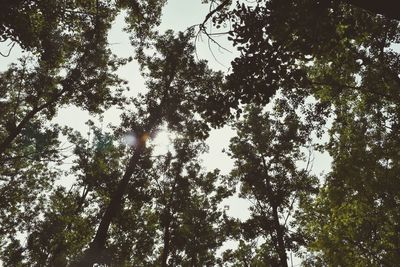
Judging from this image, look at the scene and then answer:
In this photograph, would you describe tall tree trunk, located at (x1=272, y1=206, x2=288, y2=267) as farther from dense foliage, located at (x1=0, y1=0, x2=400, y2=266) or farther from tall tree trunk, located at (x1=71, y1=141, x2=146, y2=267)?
tall tree trunk, located at (x1=71, y1=141, x2=146, y2=267)

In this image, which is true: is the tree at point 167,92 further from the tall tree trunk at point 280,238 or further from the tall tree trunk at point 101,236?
the tall tree trunk at point 280,238

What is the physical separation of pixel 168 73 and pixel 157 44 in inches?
72.8

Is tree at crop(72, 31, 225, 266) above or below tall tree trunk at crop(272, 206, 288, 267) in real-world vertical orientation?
above

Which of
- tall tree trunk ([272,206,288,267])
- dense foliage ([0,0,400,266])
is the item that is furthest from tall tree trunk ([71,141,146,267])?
tall tree trunk ([272,206,288,267])

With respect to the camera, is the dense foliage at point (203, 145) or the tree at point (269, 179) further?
the tree at point (269, 179)

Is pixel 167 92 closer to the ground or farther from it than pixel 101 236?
farther from it

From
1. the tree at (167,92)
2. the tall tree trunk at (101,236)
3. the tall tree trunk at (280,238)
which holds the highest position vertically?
the tree at (167,92)

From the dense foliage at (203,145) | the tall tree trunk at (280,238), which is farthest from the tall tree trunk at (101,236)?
the tall tree trunk at (280,238)

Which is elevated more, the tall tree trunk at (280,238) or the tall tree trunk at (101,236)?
the tall tree trunk at (280,238)

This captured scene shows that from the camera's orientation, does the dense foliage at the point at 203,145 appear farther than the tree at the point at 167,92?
No

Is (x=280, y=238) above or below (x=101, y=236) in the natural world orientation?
above

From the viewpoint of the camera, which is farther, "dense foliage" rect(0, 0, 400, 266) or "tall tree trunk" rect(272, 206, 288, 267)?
"tall tree trunk" rect(272, 206, 288, 267)

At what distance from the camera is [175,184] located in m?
21.4

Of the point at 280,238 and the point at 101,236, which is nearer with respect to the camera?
the point at 101,236
